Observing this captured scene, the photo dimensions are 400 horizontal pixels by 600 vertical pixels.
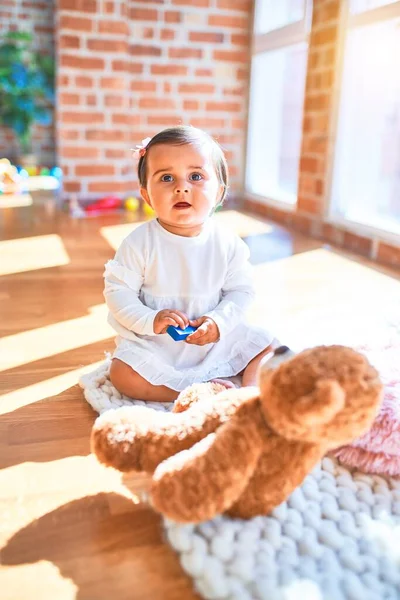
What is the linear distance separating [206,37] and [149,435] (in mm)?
2922

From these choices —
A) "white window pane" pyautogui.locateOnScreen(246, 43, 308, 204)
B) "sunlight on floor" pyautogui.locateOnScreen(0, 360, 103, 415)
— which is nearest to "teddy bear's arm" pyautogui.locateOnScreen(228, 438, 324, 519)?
"sunlight on floor" pyautogui.locateOnScreen(0, 360, 103, 415)

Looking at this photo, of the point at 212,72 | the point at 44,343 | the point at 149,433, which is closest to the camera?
the point at 149,433

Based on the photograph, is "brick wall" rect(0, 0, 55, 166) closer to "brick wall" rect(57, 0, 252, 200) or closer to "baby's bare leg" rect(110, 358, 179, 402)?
"brick wall" rect(57, 0, 252, 200)

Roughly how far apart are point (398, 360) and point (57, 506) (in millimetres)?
640

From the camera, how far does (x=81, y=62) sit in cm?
304

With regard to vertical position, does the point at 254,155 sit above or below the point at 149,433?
above

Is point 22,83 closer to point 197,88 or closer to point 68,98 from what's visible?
point 68,98

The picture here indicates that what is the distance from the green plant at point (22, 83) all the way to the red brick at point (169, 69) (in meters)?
1.93

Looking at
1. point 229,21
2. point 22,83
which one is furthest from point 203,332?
point 22,83

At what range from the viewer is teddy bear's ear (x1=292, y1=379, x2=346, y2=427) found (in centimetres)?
59

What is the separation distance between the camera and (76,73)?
3047 millimetres

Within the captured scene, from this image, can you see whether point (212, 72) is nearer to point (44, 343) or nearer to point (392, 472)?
point (44, 343)

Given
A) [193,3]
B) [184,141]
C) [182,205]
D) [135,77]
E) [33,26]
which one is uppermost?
[33,26]

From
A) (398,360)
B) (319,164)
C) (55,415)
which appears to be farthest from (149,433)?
(319,164)
